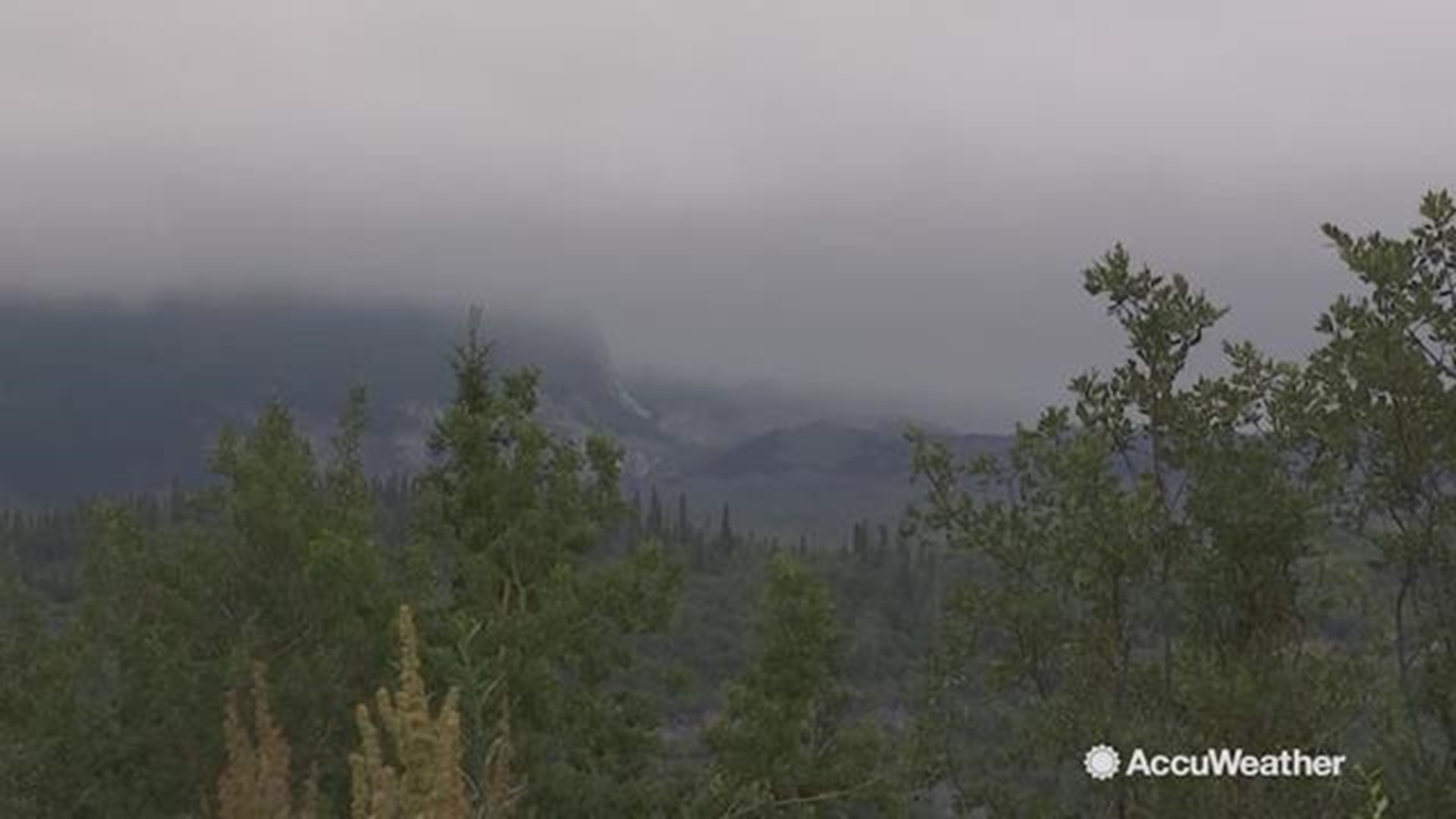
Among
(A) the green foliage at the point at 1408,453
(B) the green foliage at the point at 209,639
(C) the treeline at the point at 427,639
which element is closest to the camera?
(A) the green foliage at the point at 1408,453

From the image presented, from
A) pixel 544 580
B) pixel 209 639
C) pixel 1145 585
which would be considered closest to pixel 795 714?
pixel 544 580

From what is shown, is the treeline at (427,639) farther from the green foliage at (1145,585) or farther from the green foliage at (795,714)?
the green foliage at (1145,585)

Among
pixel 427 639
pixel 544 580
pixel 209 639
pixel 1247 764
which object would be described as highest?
pixel 1247 764

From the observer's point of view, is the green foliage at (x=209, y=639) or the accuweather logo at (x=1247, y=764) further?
the green foliage at (x=209, y=639)

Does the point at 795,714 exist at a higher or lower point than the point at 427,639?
lower

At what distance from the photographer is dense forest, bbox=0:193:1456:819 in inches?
533

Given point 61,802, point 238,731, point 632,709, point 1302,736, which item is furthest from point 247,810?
point 61,802

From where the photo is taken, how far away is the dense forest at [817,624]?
44.4 ft

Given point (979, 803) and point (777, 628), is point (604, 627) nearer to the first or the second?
point (777, 628)

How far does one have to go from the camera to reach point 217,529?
37.1 metres

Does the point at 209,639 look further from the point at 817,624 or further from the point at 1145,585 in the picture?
the point at 1145,585

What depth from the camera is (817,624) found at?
127 ft

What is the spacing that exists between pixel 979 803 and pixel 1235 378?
5.16 m

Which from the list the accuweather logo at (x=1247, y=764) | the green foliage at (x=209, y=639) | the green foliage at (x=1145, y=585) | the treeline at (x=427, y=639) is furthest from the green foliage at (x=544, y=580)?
the accuweather logo at (x=1247, y=764)
